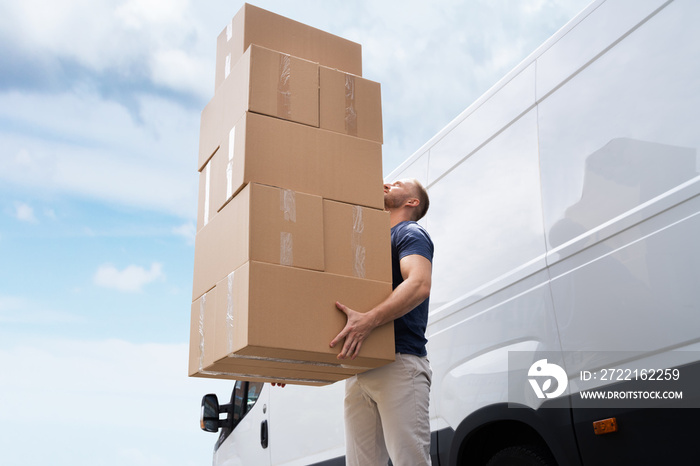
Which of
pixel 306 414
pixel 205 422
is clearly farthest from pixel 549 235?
pixel 205 422

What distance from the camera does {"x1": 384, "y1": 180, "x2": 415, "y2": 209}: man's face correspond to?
3195 millimetres

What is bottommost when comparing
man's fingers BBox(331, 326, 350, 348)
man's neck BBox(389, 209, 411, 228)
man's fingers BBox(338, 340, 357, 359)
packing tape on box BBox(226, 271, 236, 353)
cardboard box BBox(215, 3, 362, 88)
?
man's fingers BBox(338, 340, 357, 359)

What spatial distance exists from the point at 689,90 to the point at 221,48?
1903 mm

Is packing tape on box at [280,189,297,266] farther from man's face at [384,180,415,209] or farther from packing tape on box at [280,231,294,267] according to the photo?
man's face at [384,180,415,209]

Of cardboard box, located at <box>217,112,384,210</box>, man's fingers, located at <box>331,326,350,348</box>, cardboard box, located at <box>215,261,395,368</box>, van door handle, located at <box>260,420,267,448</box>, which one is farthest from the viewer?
van door handle, located at <box>260,420,267,448</box>

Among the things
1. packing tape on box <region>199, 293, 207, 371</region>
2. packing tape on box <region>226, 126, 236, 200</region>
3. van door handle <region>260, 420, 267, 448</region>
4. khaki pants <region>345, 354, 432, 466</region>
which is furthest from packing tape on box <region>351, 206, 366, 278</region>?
van door handle <region>260, 420, 267, 448</region>

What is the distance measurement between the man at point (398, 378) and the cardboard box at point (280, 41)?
784mm

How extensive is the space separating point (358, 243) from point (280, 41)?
937 millimetres

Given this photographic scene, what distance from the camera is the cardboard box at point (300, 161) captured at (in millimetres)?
2584

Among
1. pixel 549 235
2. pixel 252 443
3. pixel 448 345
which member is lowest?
pixel 252 443

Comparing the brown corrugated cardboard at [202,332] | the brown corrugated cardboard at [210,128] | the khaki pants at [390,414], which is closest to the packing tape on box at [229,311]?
the brown corrugated cardboard at [202,332]

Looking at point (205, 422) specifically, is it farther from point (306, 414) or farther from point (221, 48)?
point (221, 48)

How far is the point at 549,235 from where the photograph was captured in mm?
2734

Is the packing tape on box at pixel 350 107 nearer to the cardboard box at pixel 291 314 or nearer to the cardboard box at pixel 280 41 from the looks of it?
the cardboard box at pixel 280 41
